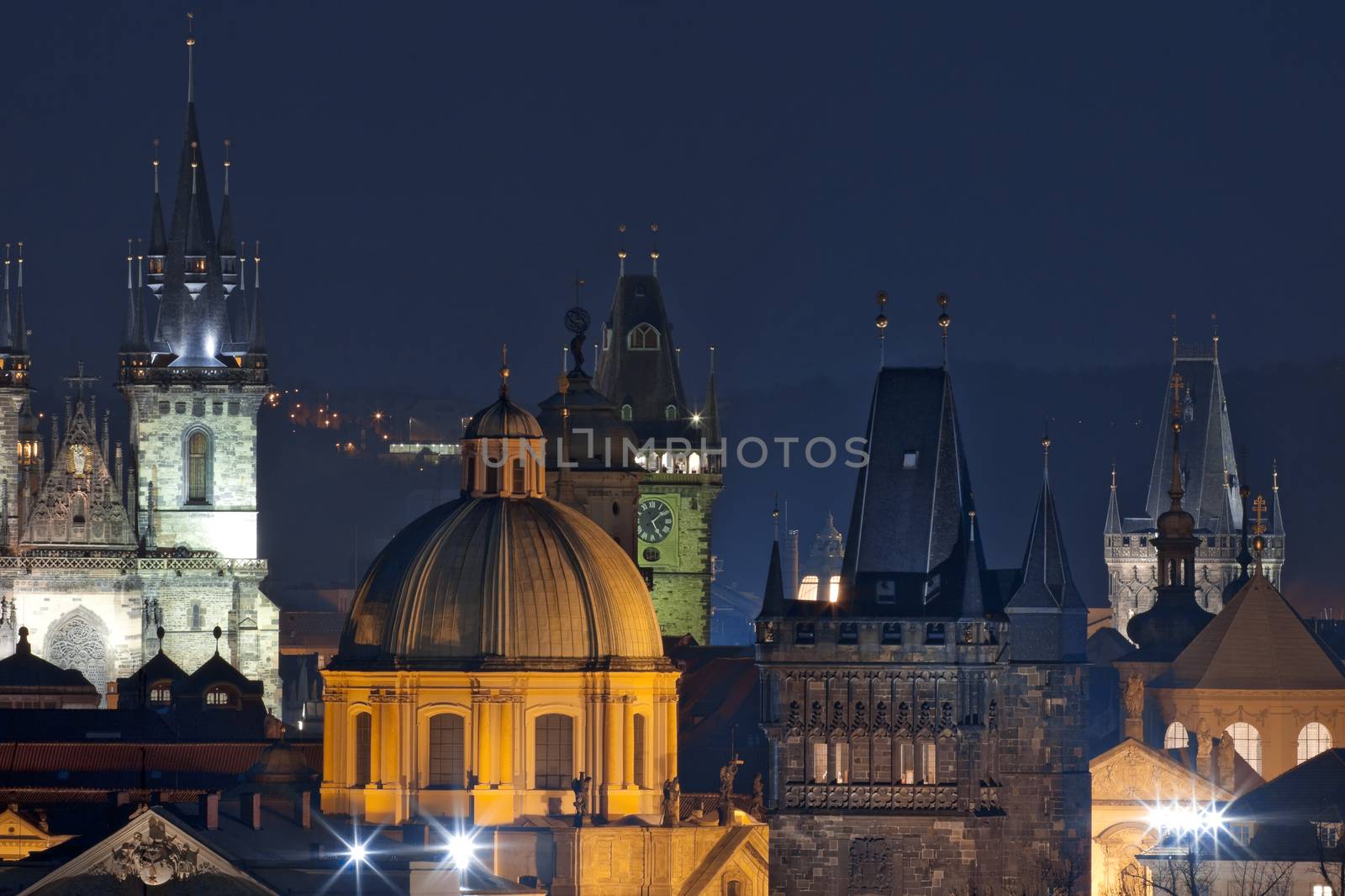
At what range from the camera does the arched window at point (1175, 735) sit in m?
180

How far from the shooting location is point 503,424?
14725 cm

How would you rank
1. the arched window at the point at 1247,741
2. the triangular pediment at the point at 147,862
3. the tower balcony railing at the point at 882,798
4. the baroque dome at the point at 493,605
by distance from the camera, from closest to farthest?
the triangular pediment at the point at 147,862
the tower balcony railing at the point at 882,798
the baroque dome at the point at 493,605
the arched window at the point at 1247,741

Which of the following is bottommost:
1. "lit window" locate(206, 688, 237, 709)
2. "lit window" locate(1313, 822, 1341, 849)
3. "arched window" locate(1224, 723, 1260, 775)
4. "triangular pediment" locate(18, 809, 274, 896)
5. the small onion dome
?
"triangular pediment" locate(18, 809, 274, 896)

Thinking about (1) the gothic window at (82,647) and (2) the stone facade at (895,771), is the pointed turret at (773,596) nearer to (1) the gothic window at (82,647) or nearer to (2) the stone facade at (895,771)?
(2) the stone facade at (895,771)

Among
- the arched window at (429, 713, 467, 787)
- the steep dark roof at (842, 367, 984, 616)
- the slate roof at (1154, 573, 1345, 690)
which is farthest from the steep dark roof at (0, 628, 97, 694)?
the steep dark roof at (842, 367, 984, 616)

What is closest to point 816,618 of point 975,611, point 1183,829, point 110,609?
point 975,611

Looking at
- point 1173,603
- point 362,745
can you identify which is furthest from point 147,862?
point 1173,603

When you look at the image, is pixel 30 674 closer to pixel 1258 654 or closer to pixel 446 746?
pixel 1258 654

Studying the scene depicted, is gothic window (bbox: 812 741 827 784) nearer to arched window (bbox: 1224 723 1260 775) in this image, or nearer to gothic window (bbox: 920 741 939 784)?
gothic window (bbox: 920 741 939 784)

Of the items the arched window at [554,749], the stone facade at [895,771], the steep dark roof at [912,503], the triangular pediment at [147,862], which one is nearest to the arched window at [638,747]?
the arched window at [554,749]

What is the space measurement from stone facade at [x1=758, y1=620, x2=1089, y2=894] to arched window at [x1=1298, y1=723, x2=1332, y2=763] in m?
37.0

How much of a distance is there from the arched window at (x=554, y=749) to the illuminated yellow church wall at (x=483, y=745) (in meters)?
0.02

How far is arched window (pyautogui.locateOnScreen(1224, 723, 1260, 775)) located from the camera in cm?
17875

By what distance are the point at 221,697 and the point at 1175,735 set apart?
31.0 metres
